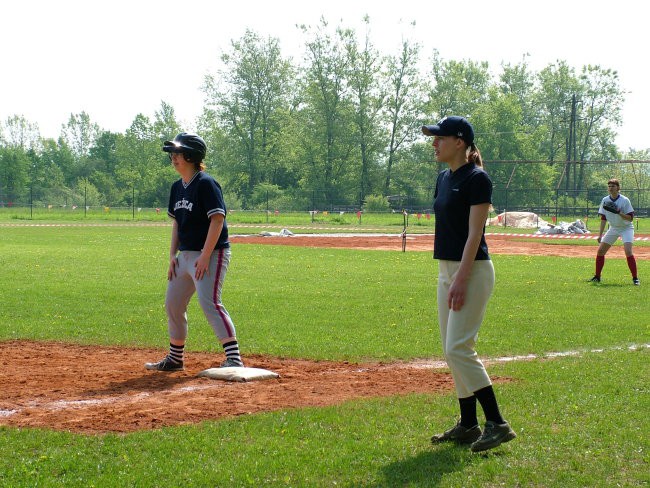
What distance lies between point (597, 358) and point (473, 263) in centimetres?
374

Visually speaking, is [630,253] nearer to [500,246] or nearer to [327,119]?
[500,246]

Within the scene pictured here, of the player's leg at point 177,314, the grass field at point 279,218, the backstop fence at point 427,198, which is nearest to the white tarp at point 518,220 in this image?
the grass field at point 279,218

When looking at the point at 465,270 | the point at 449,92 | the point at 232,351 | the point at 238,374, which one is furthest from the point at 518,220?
the point at 465,270

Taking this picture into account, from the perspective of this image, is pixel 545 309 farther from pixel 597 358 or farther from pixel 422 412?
pixel 422 412

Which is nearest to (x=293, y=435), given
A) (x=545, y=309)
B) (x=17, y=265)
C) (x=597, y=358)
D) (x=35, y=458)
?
(x=35, y=458)

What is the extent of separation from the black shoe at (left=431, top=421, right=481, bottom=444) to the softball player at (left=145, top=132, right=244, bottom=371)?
273 cm

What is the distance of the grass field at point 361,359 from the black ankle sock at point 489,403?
0.66 ft

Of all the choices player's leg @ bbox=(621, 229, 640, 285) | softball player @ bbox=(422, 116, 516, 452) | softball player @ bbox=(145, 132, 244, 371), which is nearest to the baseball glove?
player's leg @ bbox=(621, 229, 640, 285)

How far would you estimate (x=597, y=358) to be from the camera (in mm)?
8547

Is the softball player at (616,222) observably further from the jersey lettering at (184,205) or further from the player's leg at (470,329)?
the player's leg at (470,329)

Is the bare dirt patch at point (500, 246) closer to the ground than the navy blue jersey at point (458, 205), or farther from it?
closer to the ground

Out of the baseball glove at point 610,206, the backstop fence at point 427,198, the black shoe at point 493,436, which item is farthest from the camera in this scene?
the backstop fence at point 427,198

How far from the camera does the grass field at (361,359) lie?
485cm

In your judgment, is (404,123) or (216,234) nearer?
(216,234)
